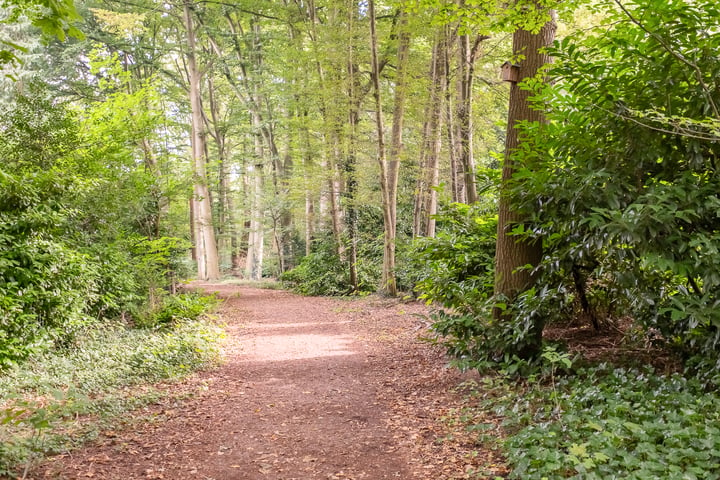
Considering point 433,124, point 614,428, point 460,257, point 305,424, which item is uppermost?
point 433,124

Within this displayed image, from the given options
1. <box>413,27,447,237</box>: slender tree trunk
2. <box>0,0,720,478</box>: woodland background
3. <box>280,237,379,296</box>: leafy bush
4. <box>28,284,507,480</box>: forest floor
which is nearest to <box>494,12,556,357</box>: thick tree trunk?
<box>0,0,720,478</box>: woodland background

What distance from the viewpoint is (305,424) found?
207 inches

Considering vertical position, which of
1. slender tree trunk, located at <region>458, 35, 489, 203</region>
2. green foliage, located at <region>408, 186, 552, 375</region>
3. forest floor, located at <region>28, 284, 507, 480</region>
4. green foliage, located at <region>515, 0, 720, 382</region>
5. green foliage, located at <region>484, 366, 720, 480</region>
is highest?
slender tree trunk, located at <region>458, 35, 489, 203</region>

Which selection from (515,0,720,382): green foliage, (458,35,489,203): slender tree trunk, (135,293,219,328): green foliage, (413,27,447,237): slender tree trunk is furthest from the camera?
(413,27,447,237): slender tree trunk

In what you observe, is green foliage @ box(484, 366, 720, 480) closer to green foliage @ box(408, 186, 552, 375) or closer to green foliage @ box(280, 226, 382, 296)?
green foliage @ box(408, 186, 552, 375)

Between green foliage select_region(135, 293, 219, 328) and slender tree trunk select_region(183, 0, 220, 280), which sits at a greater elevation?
slender tree trunk select_region(183, 0, 220, 280)

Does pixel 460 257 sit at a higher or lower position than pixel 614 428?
higher

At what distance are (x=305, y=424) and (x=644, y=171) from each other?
423 cm

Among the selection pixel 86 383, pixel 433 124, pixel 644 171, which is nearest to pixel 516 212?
Answer: pixel 644 171

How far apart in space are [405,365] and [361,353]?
126cm

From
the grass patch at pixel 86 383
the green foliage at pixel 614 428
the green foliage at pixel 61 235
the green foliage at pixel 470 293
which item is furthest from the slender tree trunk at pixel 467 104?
the green foliage at pixel 61 235

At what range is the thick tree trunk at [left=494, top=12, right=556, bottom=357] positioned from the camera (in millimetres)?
5848

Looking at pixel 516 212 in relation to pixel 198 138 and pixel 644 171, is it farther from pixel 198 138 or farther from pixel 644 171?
pixel 198 138

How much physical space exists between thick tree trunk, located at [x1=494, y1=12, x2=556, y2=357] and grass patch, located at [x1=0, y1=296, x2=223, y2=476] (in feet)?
14.6
